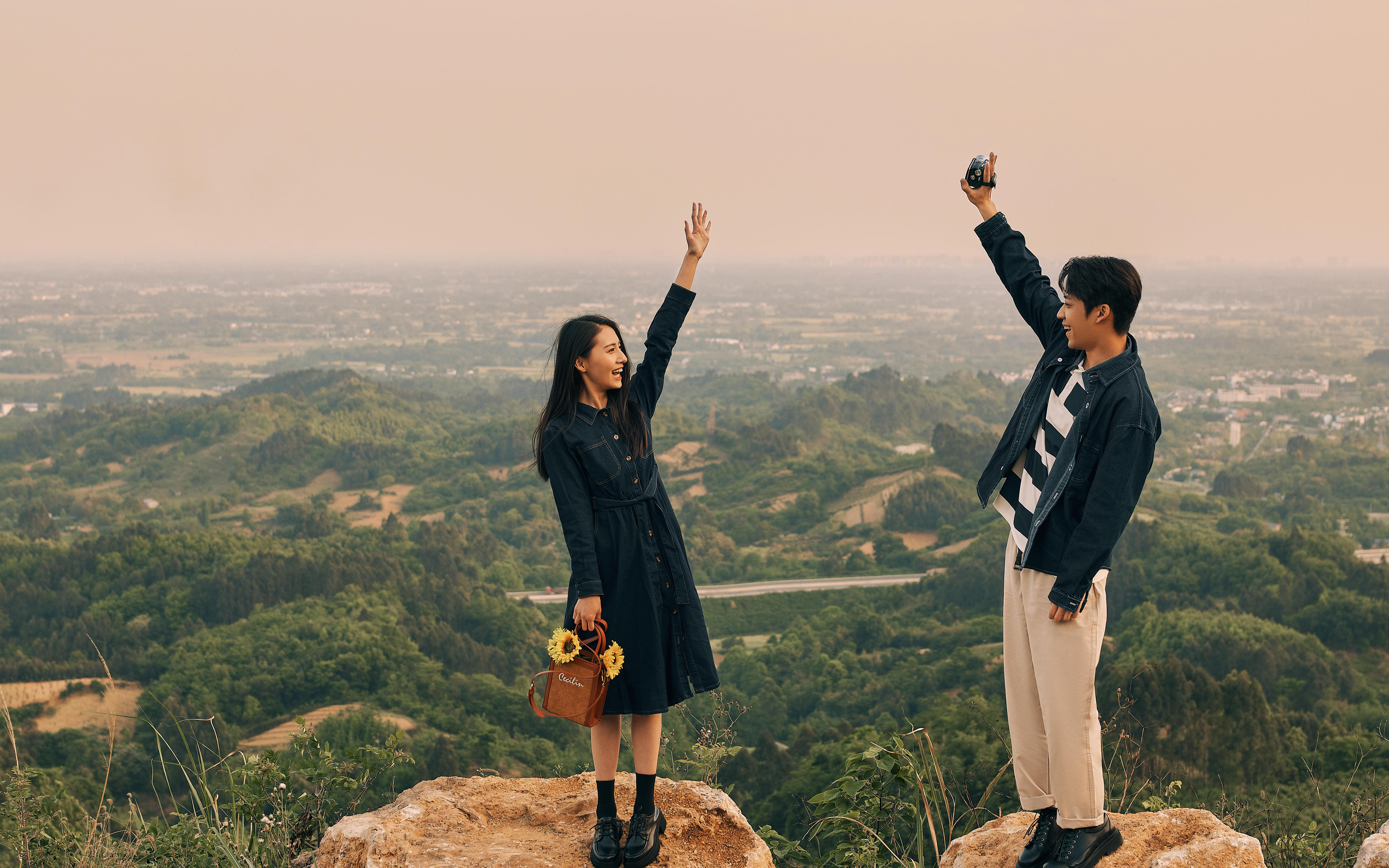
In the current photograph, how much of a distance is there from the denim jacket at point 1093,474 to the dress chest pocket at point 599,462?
1.54 meters

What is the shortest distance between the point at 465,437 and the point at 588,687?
78.2 metres

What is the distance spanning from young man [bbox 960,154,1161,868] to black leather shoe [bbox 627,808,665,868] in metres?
1.35

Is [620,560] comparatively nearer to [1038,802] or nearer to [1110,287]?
[1038,802]

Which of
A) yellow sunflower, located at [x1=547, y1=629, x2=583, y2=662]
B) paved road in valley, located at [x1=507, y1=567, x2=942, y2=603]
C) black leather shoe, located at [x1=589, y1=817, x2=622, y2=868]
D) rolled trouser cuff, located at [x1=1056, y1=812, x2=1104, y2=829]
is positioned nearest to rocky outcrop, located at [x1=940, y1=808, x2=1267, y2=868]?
rolled trouser cuff, located at [x1=1056, y1=812, x2=1104, y2=829]

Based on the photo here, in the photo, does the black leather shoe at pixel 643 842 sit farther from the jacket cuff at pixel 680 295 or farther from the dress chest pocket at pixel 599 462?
the jacket cuff at pixel 680 295

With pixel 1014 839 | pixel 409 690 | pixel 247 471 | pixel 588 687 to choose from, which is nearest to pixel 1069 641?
pixel 1014 839

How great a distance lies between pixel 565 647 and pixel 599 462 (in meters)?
0.70

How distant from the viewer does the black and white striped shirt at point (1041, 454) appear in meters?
3.38

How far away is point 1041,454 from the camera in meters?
3.52

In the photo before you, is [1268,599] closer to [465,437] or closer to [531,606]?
[531,606]

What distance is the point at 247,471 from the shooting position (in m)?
71.6

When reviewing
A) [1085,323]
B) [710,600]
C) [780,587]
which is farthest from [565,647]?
[780,587]

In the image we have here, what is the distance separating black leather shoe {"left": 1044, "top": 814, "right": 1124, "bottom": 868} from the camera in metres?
3.36

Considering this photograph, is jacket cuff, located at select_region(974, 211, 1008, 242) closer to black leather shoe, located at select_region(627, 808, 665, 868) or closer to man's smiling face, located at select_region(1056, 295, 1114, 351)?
man's smiling face, located at select_region(1056, 295, 1114, 351)
